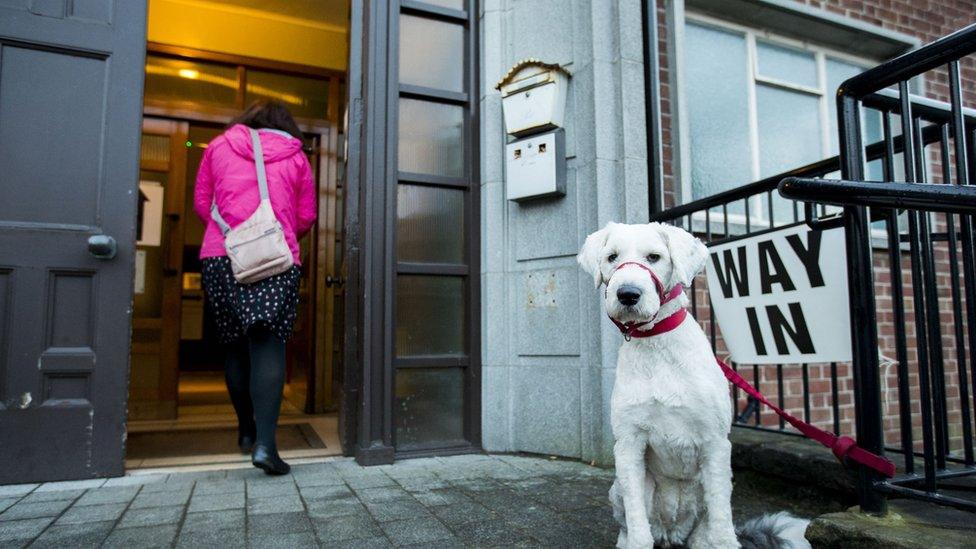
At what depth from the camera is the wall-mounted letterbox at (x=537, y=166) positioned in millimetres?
3593

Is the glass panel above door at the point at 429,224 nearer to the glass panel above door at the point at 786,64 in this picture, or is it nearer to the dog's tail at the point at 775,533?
the dog's tail at the point at 775,533

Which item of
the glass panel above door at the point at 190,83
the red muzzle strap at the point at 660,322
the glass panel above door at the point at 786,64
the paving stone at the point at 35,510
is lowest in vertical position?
the paving stone at the point at 35,510

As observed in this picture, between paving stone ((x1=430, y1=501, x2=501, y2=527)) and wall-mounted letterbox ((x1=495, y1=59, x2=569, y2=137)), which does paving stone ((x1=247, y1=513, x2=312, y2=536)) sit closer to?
paving stone ((x1=430, y1=501, x2=501, y2=527))

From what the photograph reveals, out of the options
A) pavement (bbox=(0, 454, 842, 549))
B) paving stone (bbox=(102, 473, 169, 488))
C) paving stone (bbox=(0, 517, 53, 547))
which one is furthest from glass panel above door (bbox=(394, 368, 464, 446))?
paving stone (bbox=(0, 517, 53, 547))

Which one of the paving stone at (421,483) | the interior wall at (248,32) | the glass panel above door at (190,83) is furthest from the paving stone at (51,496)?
the interior wall at (248,32)

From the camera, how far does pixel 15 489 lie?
282cm

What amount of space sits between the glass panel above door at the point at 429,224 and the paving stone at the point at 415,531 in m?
1.76

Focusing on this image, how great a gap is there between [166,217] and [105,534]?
12.8 ft

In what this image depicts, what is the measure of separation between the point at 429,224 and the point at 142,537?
230 cm

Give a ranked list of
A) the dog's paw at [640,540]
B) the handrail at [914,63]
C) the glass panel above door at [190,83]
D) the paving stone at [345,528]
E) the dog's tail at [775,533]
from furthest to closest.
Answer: the glass panel above door at [190,83] → the paving stone at [345,528] → the dog's tail at [775,533] → the dog's paw at [640,540] → the handrail at [914,63]

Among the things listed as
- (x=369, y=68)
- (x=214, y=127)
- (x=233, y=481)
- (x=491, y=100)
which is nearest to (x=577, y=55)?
(x=491, y=100)

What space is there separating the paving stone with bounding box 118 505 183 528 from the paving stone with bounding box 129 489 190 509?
58 mm

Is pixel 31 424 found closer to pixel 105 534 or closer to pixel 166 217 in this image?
pixel 105 534

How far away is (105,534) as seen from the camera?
7.34 ft
